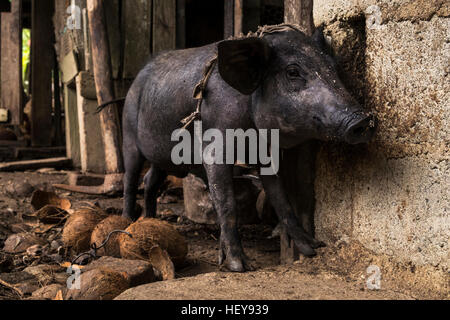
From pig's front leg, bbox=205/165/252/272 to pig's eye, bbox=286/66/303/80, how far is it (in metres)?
0.65

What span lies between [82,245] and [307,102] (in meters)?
1.89

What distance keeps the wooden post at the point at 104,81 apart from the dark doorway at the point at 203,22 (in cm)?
177

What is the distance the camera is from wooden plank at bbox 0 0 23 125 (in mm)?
8805

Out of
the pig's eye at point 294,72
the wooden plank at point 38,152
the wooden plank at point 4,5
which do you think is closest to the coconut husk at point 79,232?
the pig's eye at point 294,72

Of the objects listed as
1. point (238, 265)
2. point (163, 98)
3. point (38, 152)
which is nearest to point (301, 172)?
point (238, 265)

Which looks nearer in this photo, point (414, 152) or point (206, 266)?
point (414, 152)

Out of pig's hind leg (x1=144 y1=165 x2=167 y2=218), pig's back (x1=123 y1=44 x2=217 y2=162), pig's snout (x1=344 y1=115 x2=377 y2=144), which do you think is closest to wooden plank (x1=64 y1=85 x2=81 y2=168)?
pig's hind leg (x1=144 y1=165 x2=167 y2=218)

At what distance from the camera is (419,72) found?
2.28 meters

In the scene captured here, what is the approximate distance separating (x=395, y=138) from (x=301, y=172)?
30.1 inches

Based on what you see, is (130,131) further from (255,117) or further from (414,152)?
(414,152)

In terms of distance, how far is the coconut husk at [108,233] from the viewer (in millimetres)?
3109

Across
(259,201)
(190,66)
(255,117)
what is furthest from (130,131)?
(255,117)

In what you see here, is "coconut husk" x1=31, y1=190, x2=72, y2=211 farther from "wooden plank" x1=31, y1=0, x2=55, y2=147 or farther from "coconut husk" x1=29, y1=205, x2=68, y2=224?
"wooden plank" x1=31, y1=0, x2=55, y2=147

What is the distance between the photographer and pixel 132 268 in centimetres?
257
